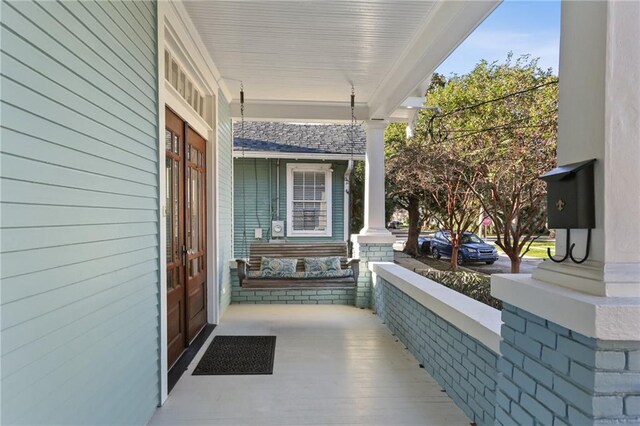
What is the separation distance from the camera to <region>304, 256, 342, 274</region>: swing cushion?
5238 mm

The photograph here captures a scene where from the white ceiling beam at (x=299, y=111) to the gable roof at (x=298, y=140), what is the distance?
1.43m

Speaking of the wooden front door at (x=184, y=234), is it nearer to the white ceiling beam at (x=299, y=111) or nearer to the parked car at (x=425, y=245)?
the white ceiling beam at (x=299, y=111)

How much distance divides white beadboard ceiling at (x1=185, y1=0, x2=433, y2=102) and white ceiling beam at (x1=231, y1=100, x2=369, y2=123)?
0.62 m

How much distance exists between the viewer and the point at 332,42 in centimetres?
340

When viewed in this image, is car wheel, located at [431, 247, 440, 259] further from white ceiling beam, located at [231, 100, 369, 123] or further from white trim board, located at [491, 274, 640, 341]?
white trim board, located at [491, 274, 640, 341]

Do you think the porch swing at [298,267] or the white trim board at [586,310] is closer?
the white trim board at [586,310]

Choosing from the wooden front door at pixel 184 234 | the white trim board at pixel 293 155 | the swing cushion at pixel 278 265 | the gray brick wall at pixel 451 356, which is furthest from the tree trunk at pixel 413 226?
the wooden front door at pixel 184 234

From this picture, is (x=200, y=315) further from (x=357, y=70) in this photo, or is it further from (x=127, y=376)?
(x=357, y=70)

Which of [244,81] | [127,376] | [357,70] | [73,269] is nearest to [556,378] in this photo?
[73,269]

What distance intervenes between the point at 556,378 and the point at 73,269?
1.93 metres

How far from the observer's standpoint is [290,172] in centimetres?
764

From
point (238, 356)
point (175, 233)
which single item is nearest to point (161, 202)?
point (175, 233)

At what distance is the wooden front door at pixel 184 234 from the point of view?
10.1 ft

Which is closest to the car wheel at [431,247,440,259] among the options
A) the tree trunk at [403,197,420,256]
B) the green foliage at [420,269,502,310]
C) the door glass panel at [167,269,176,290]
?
the tree trunk at [403,197,420,256]
